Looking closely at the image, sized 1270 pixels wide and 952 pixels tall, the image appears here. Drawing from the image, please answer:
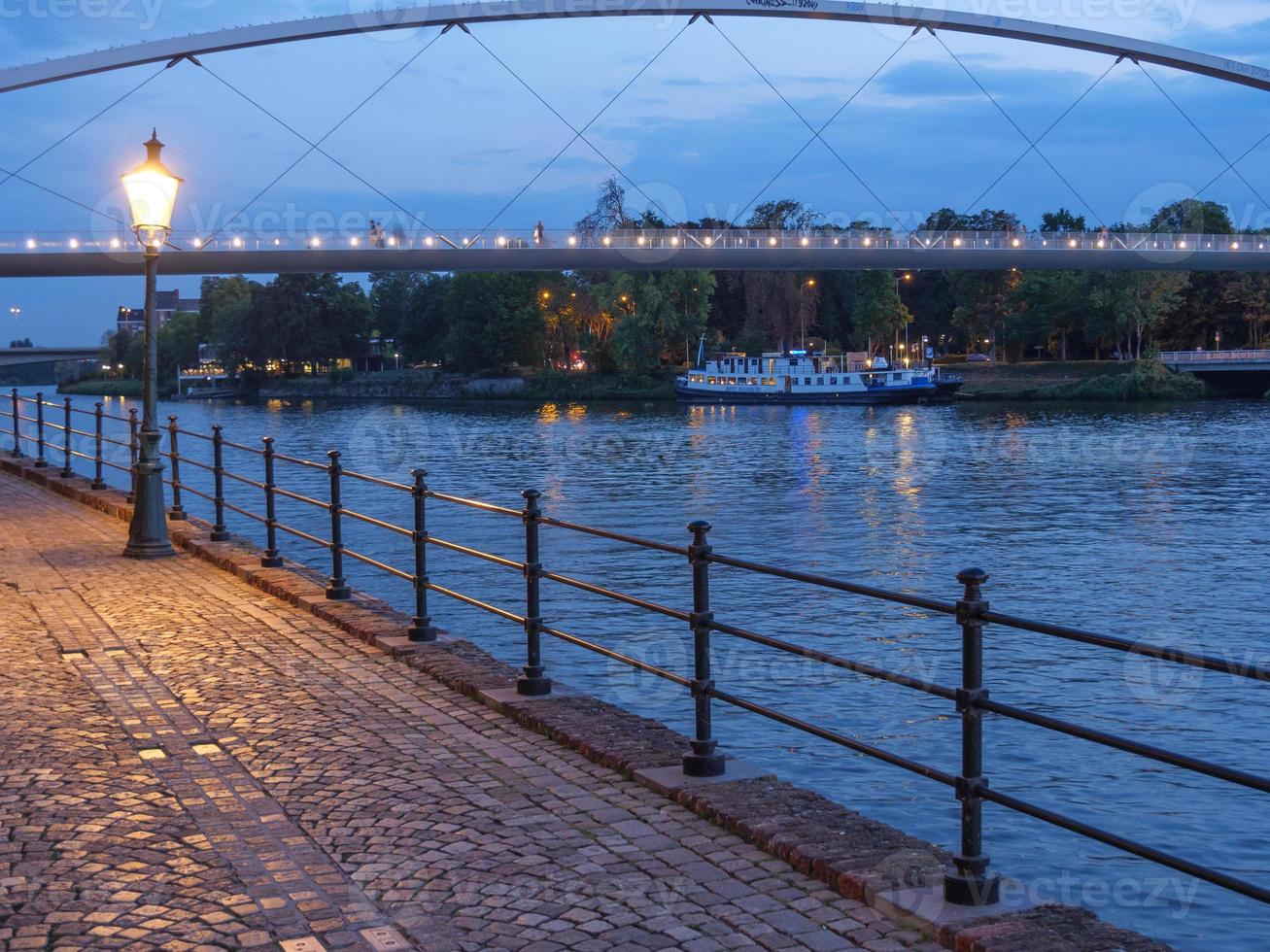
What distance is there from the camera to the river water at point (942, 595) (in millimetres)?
8992

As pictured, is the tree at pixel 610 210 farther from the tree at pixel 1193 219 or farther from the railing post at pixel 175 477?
the railing post at pixel 175 477

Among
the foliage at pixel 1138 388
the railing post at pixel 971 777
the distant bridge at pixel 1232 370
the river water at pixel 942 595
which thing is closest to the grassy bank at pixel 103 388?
the foliage at pixel 1138 388

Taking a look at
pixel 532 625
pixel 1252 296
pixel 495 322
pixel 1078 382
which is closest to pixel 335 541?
pixel 532 625

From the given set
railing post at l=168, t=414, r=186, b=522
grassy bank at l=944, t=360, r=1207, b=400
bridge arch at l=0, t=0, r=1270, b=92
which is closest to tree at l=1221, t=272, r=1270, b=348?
grassy bank at l=944, t=360, r=1207, b=400

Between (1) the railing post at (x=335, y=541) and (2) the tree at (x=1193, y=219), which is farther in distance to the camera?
(2) the tree at (x=1193, y=219)

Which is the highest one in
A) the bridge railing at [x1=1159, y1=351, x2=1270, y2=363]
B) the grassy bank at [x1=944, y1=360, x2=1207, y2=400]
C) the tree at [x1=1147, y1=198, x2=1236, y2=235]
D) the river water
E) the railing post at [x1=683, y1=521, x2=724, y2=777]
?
the tree at [x1=1147, y1=198, x2=1236, y2=235]

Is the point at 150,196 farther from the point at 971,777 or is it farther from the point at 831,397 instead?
the point at 831,397

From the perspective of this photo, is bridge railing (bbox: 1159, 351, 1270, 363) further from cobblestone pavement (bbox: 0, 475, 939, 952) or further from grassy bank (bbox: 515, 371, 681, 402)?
cobblestone pavement (bbox: 0, 475, 939, 952)

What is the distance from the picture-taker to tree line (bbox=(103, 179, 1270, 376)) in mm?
89938

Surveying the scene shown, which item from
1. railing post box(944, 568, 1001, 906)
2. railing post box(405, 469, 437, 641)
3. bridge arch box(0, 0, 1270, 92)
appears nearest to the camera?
railing post box(944, 568, 1001, 906)

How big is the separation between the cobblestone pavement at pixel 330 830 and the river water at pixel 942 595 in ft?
8.88

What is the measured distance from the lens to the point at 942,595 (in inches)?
712

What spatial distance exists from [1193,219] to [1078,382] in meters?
14.1

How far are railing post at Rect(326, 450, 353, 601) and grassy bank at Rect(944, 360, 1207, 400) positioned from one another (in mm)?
74286
